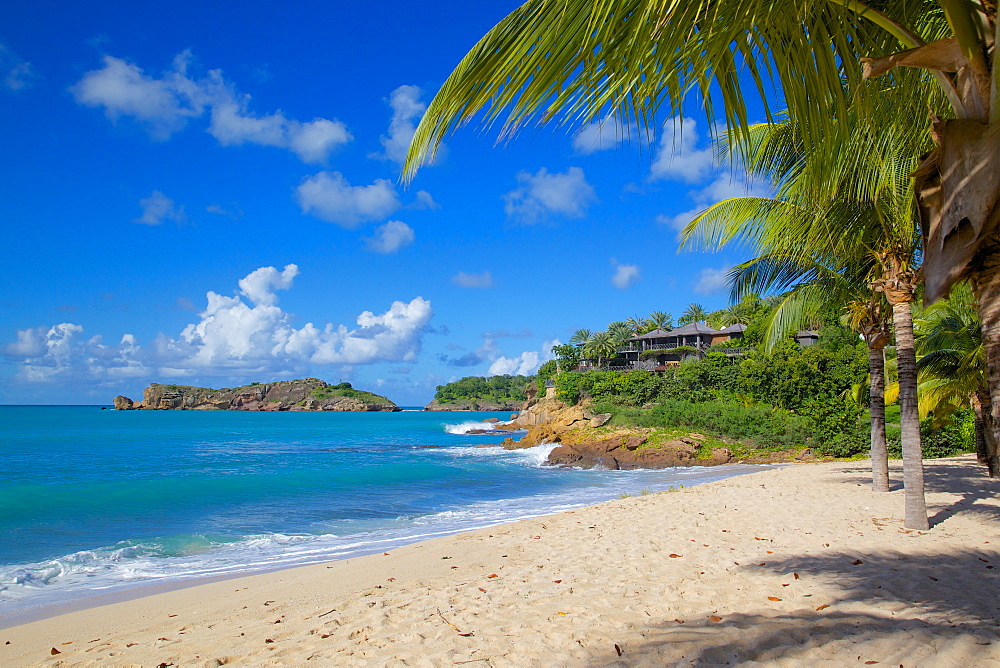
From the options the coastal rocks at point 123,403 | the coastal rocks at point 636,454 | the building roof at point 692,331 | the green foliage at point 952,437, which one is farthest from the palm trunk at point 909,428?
the coastal rocks at point 123,403

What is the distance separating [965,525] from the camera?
7.77m

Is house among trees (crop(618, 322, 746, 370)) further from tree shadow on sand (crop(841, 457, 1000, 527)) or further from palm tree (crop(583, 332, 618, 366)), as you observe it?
tree shadow on sand (crop(841, 457, 1000, 527))

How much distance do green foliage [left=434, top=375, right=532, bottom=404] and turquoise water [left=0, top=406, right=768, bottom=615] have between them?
116 meters

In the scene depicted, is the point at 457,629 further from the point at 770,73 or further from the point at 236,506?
the point at 236,506

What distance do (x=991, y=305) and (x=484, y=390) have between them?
14998 cm

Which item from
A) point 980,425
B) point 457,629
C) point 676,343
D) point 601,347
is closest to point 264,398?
point 601,347

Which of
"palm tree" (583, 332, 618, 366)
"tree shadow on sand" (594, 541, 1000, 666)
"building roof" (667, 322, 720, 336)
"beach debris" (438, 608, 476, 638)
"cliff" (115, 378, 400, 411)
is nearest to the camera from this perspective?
"tree shadow on sand" (594, 541, 1000, 666)

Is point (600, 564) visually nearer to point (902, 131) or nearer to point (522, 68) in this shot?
point (902, 131)

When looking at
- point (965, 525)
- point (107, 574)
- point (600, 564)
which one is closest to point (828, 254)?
point (965, 525)

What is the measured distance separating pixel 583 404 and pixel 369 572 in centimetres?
3044

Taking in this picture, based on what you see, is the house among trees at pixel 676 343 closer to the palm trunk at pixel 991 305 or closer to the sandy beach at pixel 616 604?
the sandy beach at pixel 616 604

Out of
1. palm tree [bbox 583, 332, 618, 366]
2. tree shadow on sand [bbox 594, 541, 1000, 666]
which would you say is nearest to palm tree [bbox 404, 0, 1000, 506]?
tree shadow on sand [bbox 594, 541, 1000, 666]

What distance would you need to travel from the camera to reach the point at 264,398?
150 metres

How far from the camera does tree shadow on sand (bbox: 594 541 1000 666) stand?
3682 mm
